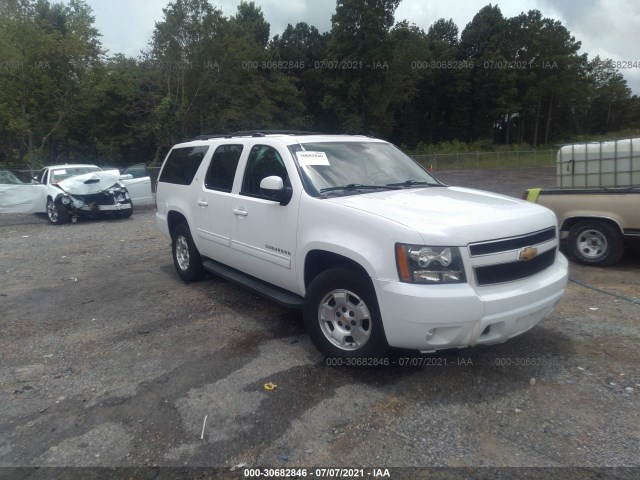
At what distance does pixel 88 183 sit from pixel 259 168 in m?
10.4

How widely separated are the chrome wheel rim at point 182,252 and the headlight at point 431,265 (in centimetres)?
400

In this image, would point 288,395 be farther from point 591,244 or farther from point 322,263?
point 591,244

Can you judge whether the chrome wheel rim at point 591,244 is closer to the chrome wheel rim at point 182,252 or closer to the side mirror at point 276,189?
the side mirror at point 276,189

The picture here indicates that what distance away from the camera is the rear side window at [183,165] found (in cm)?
646

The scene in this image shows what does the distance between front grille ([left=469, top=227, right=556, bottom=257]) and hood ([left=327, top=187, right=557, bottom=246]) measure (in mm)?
38

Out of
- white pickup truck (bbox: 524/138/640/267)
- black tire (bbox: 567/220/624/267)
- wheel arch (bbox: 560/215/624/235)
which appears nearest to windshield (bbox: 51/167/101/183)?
white pickup truck (bbox: 524/138/640/267)

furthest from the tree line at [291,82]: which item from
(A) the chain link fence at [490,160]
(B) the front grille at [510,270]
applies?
(B) the front grille at [510,270]

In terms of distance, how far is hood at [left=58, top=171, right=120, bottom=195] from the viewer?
13711 millimetres

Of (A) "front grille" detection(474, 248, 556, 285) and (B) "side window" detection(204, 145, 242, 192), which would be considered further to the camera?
(B) "side window" detection(204, 145, 242, 192)

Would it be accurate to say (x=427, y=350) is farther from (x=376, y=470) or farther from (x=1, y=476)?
(x=1, y=476)

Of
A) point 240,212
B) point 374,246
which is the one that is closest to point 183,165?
point 240,212

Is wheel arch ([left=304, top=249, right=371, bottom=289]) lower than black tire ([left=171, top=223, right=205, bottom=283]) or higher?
higher

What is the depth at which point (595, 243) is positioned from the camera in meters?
7.26

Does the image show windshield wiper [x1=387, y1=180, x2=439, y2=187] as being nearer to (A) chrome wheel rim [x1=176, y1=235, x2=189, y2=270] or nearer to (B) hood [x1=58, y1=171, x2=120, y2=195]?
(A) chrome wheel rim [x1=176, y1=235, x2=189, y2=270]
